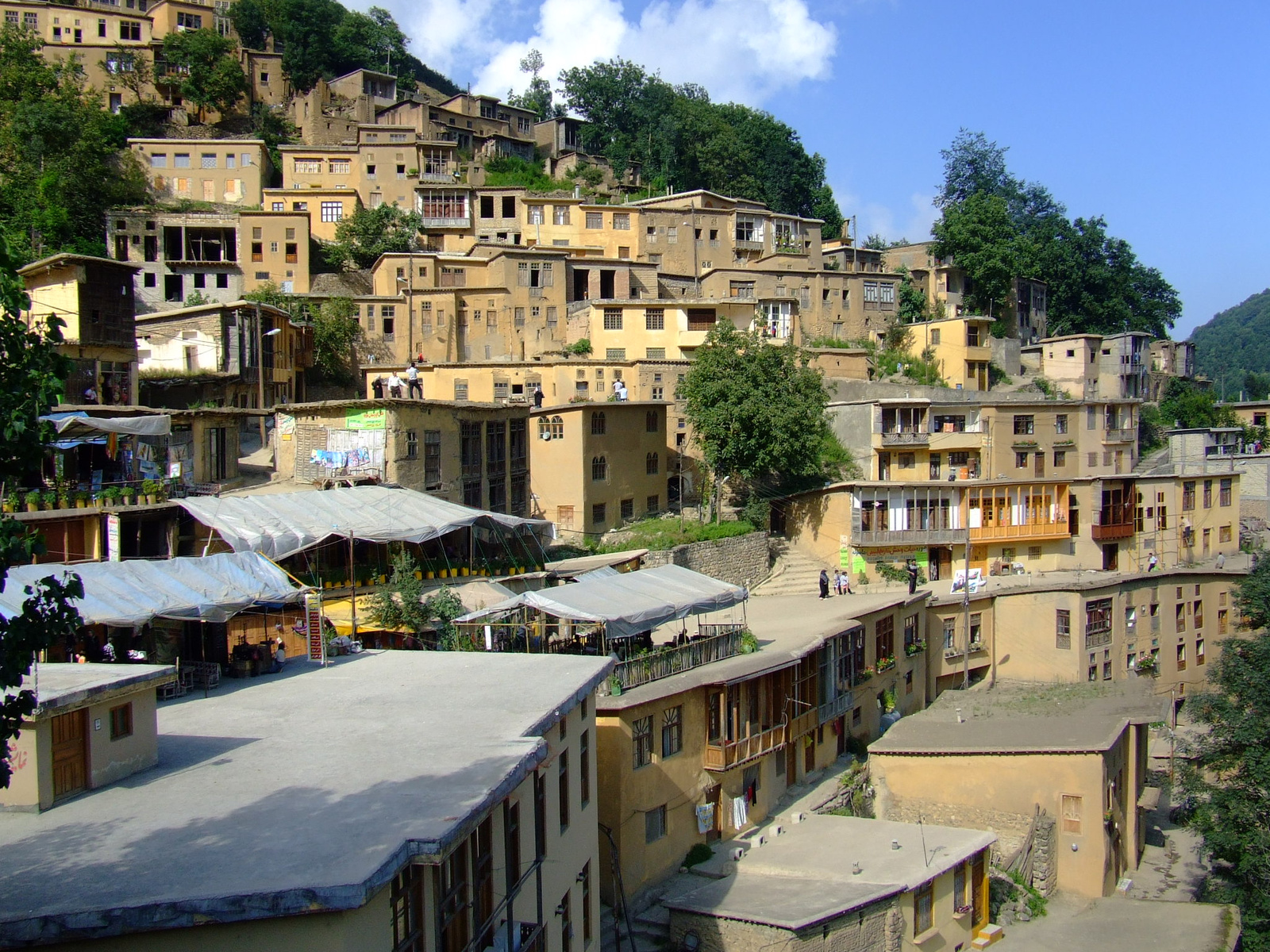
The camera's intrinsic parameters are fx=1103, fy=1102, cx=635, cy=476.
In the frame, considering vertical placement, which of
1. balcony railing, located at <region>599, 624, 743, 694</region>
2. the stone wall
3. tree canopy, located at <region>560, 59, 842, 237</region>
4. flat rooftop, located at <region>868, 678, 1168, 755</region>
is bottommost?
flat rooftop, located at <region>868, 678, 1168, 755</region>

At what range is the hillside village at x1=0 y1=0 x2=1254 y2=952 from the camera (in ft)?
38.1

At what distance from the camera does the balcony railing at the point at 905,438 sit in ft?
139

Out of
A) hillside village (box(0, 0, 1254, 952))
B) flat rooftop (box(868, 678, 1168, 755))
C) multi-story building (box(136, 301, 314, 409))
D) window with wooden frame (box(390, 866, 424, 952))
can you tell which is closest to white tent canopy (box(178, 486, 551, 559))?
hillside village (box(0, 0, 1254, 952))

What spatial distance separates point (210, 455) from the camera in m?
28.9

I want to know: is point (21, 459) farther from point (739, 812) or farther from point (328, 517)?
point (739, 812)

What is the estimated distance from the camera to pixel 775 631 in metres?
28.4

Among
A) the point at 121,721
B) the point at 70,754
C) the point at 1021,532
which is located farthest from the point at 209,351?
the point at 1021,532

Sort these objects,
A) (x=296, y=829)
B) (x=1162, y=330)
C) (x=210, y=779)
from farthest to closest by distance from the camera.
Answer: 1. (x=1162, y=330)
2. (x=210, y=779)
3. (x=296, y=829)

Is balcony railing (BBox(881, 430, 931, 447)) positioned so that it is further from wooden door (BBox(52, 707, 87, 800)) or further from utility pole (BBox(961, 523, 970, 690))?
wooden door (BBox(52, 707, 87, 800))

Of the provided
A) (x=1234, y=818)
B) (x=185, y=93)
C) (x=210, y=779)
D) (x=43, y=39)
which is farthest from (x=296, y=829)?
(x=43, y=39)

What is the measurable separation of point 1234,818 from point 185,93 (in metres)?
63.2

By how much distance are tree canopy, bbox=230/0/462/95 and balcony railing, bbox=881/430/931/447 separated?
49580 mm

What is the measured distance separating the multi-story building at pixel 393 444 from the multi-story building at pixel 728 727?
30.8 feet

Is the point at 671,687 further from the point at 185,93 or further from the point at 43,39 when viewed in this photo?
the point at 43,39
